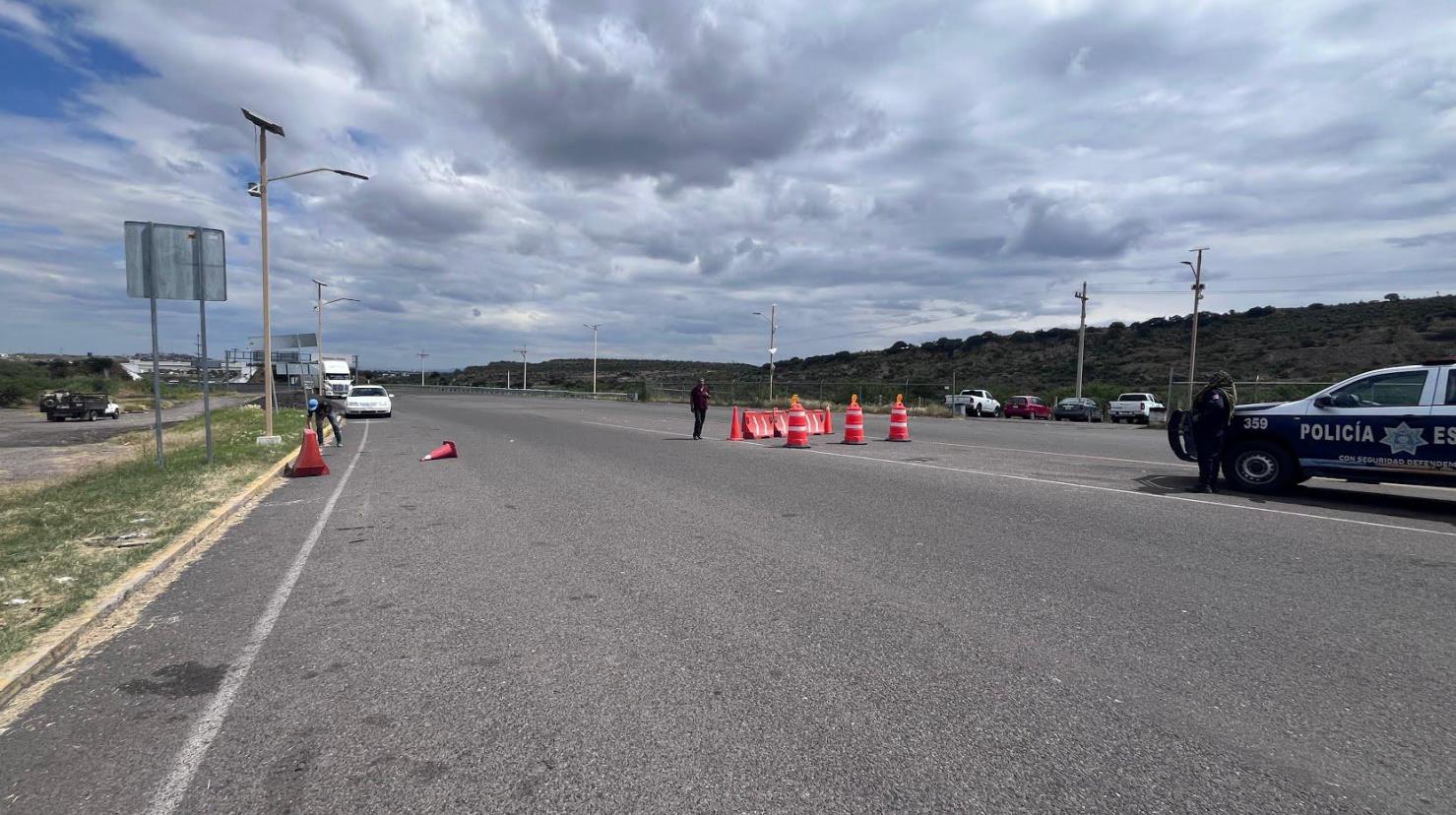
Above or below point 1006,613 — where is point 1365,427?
above

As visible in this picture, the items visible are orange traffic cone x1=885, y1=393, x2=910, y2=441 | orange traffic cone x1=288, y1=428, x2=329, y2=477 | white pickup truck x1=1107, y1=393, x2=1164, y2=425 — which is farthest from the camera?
white pickup truck x1=1107, y1=393, x2=1164, y2=425

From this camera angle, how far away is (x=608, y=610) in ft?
18.1

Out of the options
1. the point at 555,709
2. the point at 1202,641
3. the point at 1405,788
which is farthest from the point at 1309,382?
the point at 555,709

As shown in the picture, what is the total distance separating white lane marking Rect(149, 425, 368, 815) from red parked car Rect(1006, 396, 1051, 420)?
4344cm

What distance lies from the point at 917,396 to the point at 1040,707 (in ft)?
158

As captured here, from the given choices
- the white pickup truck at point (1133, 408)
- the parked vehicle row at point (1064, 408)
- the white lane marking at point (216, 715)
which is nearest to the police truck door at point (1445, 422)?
the white lane marking at point (216, 715)

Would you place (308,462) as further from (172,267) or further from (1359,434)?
(1359,434)

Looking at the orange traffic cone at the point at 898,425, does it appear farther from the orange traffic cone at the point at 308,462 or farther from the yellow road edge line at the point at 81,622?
the yellow road edge line at the point at 81,622

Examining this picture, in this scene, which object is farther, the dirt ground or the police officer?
the dirt ground

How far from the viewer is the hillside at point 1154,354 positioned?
55031mm

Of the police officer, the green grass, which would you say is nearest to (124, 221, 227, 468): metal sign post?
the green grass

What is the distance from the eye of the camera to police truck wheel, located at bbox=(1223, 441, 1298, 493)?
10500 millimetres

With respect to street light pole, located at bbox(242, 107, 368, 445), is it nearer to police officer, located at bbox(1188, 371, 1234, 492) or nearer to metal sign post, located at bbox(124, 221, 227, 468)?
metal sign post, located at bbox(124, 221, 227, 468)

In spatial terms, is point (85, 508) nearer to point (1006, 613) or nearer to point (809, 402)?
point (1006, 613)
